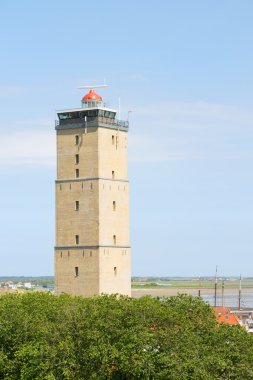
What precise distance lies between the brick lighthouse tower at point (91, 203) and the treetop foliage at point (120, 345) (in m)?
24.9

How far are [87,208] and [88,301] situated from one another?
80.7 feet

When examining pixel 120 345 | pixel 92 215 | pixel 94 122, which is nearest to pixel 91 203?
pixel 92 215

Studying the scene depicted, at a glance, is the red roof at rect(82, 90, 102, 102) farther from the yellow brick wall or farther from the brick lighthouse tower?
the yellow brick wall

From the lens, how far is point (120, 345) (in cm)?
6069

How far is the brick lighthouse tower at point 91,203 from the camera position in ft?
306

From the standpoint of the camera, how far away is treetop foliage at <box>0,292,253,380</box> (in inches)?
2333

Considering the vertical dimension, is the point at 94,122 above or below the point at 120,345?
above

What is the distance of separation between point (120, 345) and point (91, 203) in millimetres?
33903

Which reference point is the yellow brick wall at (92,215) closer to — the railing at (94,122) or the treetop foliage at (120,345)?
the railing at (94,122)

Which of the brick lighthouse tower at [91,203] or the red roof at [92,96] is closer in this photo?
the brick lighthouse tower at [91,203]

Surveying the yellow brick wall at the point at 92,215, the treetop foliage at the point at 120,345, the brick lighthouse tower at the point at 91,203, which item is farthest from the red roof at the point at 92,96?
the treetop foliage at the point at 120,345

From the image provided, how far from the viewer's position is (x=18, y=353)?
6300cm

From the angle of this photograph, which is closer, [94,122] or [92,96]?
[94,122]

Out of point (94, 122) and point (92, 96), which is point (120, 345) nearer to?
point (94, 122)
